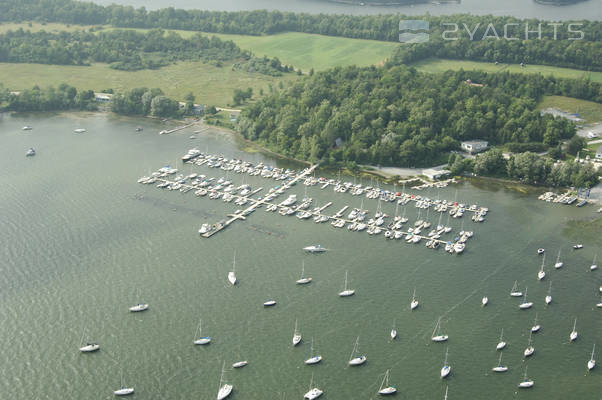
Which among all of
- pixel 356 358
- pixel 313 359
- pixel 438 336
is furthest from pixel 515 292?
pixel 313 359

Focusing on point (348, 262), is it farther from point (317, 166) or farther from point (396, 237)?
point (317, 166)

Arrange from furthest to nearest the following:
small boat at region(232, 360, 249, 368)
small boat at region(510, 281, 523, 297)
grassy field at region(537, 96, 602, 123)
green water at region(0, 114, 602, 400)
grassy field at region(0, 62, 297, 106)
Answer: grassy field at region(0, 62, 297, 106) < grassy field at region(537, 96, 602, 123) < small boat at region(510, 281, 523, 297) < small boat at region(232, 360, 249, 368) < green water at region(0, 114, 602, 400)

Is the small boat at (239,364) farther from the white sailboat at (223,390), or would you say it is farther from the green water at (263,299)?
the white sailboat at (223,390)

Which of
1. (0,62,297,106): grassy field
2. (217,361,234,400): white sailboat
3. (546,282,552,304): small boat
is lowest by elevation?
(217,361,234,400): white sailboat

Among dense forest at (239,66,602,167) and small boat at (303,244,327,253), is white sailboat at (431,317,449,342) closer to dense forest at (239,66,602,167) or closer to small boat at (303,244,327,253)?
small boat at (303,244,327,253)

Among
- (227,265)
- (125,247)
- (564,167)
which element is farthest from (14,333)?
(564,167)

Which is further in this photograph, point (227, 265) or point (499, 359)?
point (227, 265)

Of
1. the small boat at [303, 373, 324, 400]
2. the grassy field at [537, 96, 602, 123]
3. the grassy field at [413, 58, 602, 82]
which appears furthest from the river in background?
the small boat at [303, 373, 324, 400]
